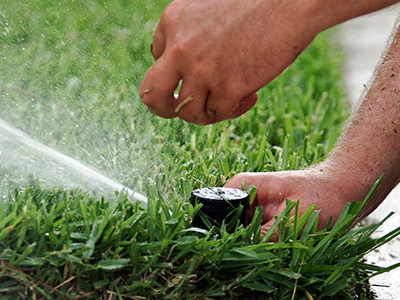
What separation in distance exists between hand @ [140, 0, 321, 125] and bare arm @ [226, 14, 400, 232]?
21.1 inches

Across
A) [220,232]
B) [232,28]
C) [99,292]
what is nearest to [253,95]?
[232,28]

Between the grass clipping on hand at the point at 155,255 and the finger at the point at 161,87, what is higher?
the finger at the point at 161,87

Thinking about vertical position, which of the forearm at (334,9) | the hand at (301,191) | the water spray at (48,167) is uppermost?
the forearm at (334,9)

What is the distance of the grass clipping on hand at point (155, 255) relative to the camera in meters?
1.49

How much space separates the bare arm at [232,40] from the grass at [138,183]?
439 millimetres

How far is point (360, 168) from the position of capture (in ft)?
6.91

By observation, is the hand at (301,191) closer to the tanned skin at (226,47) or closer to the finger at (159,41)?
the tanned skin at (226,47)

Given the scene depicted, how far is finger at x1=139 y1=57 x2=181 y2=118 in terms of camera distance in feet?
5.55

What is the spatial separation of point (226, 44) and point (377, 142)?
0.80 metres

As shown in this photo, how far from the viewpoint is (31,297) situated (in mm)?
1449

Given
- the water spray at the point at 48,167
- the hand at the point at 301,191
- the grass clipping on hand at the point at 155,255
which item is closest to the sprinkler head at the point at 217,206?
the grass clipping on hand at the point at 155,255

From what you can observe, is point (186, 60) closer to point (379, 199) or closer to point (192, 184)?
point (192, 184)

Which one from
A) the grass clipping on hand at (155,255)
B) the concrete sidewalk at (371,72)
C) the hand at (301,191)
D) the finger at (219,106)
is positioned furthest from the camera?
the concrete sidewalk at (371,72)

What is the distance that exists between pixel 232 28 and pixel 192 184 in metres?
0.91
